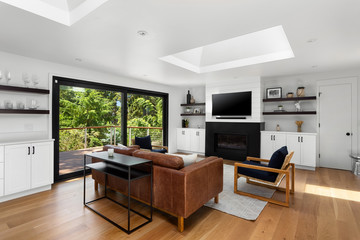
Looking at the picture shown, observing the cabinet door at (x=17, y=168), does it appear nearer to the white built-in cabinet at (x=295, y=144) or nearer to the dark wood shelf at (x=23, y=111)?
the dark wood shelf at (x=23, y=111)

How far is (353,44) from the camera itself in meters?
2.97

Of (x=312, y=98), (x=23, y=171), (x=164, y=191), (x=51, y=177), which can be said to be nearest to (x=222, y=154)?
(x=312, y=98)

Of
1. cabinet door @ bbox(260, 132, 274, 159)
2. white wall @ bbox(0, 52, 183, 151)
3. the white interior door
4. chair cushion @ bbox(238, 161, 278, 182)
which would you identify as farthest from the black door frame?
the white interior door

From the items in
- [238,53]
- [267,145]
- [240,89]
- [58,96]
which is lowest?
[267,145]

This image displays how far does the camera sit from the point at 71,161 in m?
4.83

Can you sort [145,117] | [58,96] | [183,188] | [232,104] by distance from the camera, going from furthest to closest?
1. [145,117]
2. [232,104]
3. [58,96]
4. [183,188]

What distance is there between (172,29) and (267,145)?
13.8ft

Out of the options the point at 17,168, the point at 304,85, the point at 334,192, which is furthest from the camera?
the point at 304,85

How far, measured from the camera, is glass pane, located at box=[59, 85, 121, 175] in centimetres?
449

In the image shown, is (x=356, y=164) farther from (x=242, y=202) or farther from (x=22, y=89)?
(x=22, y=89)

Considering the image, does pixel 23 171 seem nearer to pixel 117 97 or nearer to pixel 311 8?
pixel 117 97

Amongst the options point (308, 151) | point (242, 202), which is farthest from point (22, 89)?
point (308, 151)

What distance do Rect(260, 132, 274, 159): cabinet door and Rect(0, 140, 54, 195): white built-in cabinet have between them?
5029 millimetres

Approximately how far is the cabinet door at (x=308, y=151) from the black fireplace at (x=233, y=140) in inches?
41.6
